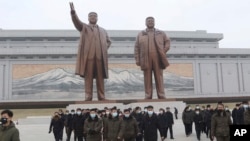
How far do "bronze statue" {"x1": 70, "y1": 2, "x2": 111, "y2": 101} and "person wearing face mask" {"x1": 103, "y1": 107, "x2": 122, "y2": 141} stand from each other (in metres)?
3.26

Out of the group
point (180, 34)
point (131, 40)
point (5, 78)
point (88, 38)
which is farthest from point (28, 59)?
point (88, 38)

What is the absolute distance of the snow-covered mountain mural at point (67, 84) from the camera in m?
28.0

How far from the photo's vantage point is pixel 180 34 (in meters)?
36.3

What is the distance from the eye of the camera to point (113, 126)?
21.0 feet

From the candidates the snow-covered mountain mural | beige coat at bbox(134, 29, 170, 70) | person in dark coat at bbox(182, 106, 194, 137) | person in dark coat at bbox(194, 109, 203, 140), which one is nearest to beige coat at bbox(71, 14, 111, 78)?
beige coat at bbox(134, 29, 170, 70)

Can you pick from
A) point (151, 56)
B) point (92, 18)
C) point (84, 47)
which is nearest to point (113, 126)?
point (84, 47)

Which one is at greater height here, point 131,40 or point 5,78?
point 131,40

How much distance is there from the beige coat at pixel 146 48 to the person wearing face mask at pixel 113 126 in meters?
3.89

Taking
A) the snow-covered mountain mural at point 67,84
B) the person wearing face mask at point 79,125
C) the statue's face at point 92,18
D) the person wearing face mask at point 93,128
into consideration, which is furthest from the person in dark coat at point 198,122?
the snow-covered mountain mural at point 67,84

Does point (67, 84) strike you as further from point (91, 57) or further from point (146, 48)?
point (91, 57)

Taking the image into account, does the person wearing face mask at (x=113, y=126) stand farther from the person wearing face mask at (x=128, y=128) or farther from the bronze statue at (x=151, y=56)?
the bronze statue at (x=151, y=56)

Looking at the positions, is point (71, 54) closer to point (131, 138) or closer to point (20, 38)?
point (20, 38)

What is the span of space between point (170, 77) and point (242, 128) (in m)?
26.6

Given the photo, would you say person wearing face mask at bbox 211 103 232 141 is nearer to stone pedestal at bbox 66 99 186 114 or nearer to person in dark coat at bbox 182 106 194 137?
person in dark coat at bbox 182 106 194 137
